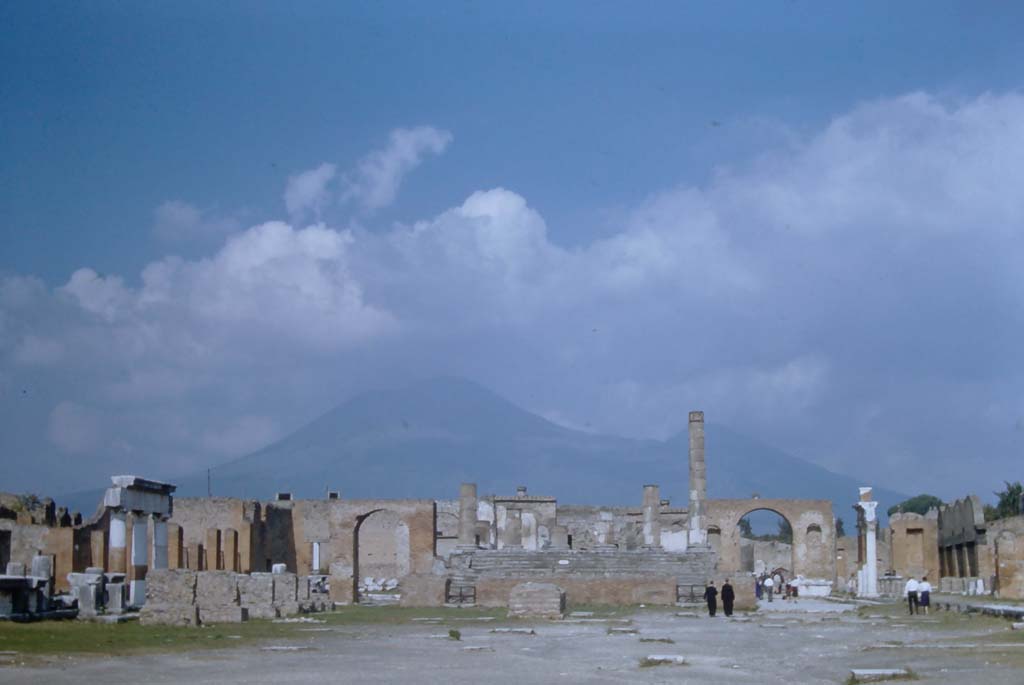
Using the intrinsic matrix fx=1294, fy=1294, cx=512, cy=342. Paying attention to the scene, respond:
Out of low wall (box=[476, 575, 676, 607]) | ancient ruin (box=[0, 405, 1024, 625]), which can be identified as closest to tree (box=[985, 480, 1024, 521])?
ancient ruin (box=[0, 405, 1024, 625])

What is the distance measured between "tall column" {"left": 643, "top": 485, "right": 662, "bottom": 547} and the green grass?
2126cm

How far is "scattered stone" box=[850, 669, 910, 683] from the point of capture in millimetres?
13411

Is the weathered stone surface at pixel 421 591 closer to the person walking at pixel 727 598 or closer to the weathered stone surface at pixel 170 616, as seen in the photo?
the person walking at pixel 727 598

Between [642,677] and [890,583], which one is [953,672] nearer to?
[642,677]

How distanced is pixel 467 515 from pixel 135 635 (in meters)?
26.8

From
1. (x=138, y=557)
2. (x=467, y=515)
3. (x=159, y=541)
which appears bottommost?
(x=138, y=557)

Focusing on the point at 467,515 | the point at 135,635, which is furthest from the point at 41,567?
the point at 467,515

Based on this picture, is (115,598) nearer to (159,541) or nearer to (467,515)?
(159,541)

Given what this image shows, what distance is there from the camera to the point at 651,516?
48750 millimetres

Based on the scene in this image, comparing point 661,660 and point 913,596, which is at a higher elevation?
point 661,660

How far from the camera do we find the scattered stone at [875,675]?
528 inches

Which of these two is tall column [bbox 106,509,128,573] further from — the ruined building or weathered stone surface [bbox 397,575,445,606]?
weathered stone surface [bbox 397,575,445,606]

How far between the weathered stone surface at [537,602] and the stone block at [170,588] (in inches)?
261

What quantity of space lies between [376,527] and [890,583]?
79.5 feet
